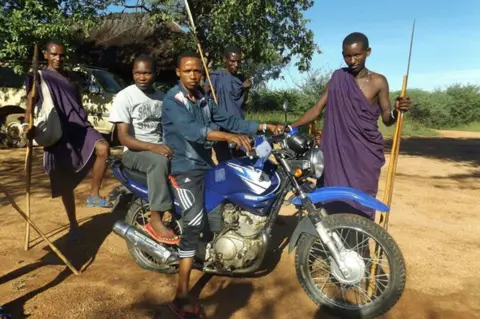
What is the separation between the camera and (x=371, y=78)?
3.31 m

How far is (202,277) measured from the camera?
3432 mm

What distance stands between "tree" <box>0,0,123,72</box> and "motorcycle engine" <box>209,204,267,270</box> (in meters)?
8.04

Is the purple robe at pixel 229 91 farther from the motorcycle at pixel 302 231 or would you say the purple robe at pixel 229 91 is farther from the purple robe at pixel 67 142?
the motorcycle at pixel 302 231

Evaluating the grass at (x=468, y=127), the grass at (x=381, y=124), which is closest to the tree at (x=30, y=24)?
the grass at (x=381, y=124)

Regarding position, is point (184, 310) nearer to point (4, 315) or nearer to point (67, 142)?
point (4, 315)

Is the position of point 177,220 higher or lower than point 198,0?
lower

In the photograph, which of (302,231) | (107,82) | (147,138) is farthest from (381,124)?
(302,231)

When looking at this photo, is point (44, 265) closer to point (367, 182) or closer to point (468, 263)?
point (367, 182)

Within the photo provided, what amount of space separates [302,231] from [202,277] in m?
1.09

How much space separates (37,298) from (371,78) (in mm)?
3147

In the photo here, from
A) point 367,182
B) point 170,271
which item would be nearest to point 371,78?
point 367,182

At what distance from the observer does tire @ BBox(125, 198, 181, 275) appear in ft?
11.5

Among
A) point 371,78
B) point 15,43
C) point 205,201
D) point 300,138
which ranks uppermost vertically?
point 15,43

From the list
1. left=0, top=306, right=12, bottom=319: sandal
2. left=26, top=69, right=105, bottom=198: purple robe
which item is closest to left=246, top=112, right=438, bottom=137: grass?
left=26, top=69, right=105, bottom=198: purple robe
